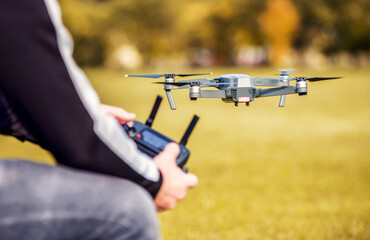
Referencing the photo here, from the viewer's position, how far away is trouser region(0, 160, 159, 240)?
1679mm

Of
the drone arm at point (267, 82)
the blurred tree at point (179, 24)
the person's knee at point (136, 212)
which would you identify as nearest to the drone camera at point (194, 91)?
the drone arm at point (267, 82)

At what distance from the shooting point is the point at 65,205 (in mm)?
1708

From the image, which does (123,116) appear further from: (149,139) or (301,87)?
(301,87)

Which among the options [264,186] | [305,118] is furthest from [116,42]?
[264,186]

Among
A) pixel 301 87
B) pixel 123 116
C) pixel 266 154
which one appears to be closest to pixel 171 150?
pixel 123 116

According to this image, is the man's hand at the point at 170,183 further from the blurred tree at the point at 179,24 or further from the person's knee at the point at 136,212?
the blurred tree at the point at 179,24

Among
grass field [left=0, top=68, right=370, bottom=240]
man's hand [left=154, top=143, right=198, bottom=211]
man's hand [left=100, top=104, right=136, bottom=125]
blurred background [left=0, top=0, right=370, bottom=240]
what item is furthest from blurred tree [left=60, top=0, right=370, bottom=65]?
man's hand [left=154, top=143, right=198, bottom=211]

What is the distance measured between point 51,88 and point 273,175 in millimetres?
8788

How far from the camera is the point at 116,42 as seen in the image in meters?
70.7

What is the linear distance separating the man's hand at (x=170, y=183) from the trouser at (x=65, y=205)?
0.18 meters

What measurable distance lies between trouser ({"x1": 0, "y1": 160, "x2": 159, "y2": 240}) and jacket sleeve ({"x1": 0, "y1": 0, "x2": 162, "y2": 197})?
0.07 meters

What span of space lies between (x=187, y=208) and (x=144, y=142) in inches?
198

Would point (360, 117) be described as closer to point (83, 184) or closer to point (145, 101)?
point (145, 101)

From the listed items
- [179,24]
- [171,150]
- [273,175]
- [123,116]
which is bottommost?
[273,175]
